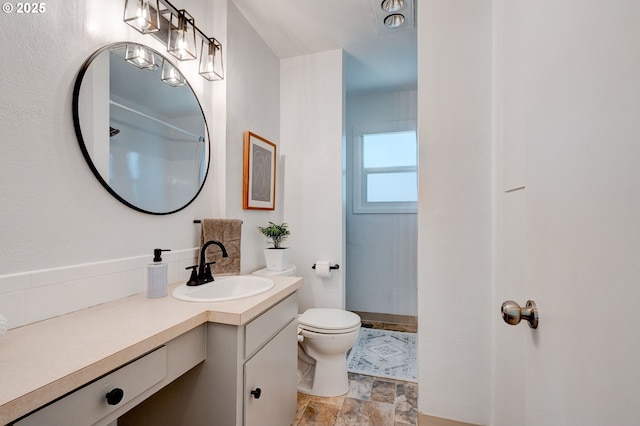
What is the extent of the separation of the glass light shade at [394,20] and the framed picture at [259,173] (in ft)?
3.97

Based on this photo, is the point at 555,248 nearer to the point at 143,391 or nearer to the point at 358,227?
the point at 143,391

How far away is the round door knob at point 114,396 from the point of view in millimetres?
686

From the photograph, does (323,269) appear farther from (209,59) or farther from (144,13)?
(144,13)

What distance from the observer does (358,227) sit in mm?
3156

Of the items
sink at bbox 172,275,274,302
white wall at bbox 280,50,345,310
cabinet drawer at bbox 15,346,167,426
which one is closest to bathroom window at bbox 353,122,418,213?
white wall at bbox 280,50,345,310

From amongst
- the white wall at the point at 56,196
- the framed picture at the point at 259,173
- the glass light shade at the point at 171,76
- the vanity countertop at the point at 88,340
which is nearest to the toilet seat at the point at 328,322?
the vanity countertop at the point at 88,340

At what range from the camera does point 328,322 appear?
1860mm

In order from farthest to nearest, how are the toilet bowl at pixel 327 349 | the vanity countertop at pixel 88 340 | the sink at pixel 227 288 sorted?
the toilet bowl at pixel 327 349, the sink at pixel 227 288, the vanity countertop at pixel 88 340

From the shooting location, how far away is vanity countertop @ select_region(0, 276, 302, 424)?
0.56 meters

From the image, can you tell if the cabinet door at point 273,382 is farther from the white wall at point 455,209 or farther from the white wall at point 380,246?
the white wall at point 380,246

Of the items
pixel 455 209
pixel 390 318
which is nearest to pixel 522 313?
pixel 455 209

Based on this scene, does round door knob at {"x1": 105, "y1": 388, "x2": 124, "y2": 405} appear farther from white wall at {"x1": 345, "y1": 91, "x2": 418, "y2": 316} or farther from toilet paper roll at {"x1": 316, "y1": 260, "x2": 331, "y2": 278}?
white wall at {"x1": 345, "y1": 91, "x2": 418, "y2": 316}

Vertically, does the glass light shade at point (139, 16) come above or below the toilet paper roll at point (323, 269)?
above

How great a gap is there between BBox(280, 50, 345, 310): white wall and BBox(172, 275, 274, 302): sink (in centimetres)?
91
